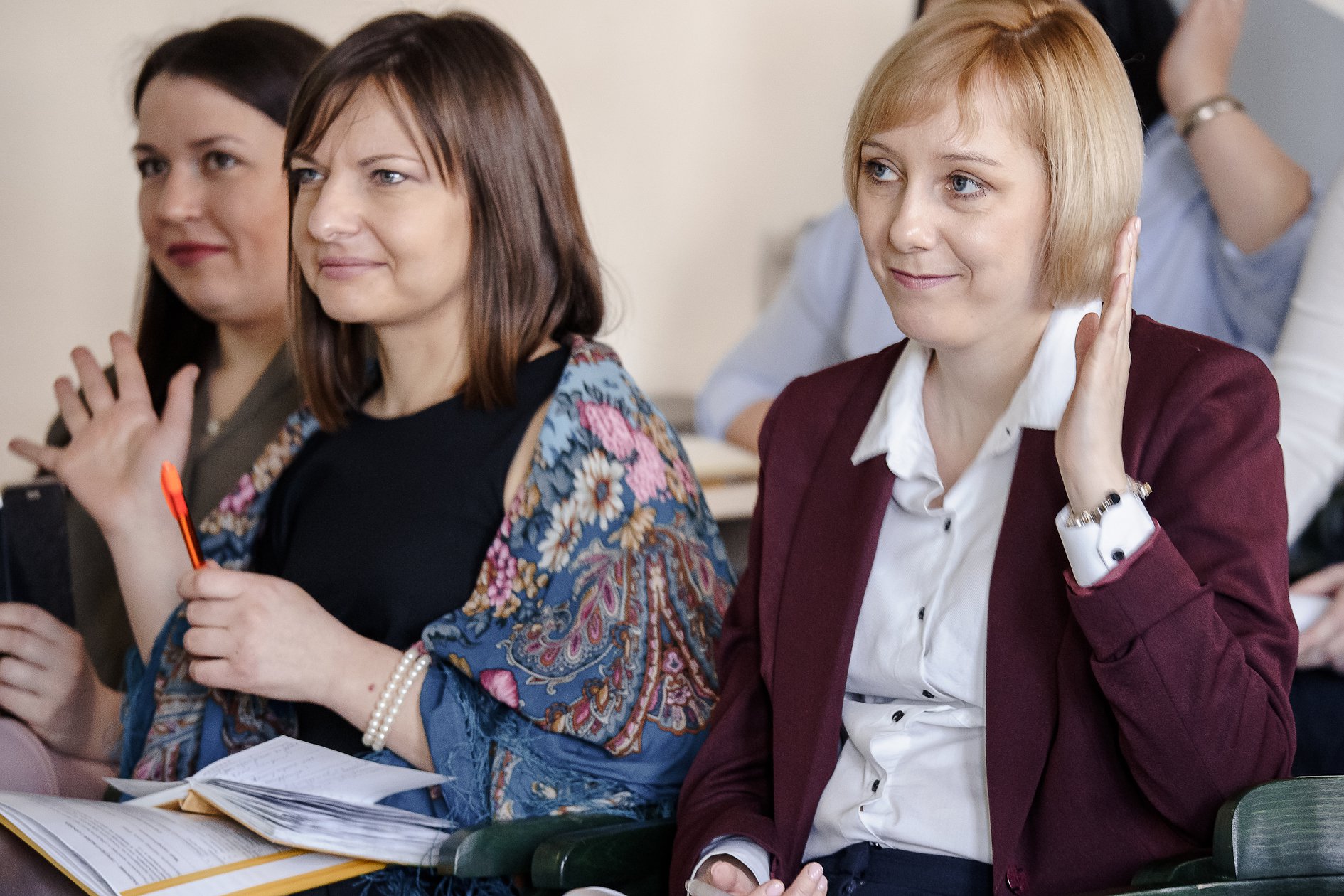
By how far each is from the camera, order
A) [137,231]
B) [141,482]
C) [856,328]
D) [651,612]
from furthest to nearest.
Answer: [137,231] → [856,328] → [141,482] → [651,612]

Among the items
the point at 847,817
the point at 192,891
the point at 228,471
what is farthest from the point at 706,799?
the point at 228,471

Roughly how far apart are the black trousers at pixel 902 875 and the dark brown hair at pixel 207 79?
4.27 ft

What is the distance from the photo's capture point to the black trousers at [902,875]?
108cm

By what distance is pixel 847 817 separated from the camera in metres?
1.14

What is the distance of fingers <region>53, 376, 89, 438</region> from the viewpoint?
5.43 feet

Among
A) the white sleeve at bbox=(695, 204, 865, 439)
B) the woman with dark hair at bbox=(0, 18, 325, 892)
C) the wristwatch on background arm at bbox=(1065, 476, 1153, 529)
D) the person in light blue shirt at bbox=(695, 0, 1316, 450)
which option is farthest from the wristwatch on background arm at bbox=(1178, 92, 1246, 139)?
the woman with dark hair at bbox=(0, 18, 325, 892)

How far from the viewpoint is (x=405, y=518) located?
4.74 feet

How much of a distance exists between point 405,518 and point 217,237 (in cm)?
66

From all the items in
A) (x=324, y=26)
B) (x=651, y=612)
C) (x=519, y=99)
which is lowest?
(x=651, y=612)

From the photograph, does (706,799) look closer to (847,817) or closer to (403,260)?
(847,817)

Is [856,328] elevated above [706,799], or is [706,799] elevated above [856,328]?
[856,328]

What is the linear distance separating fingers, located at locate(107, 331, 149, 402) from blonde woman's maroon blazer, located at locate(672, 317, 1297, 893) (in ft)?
3.04

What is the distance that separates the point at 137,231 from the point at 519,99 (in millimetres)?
1360

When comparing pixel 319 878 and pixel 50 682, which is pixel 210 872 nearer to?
pixel 319 878
